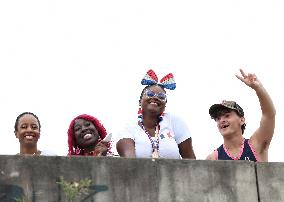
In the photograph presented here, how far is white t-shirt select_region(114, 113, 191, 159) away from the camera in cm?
600

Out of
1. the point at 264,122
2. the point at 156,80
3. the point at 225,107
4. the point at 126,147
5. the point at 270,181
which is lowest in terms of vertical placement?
the point at 270,181

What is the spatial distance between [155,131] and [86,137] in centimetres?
77

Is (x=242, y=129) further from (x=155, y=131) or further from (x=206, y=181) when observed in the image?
(x=206, y=181)

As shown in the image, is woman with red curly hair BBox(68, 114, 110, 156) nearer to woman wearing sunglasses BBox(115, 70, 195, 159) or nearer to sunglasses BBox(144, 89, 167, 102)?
woman wearing sunglasses BBox(115, 70, 195, 159)

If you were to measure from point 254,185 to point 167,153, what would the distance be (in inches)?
38.5

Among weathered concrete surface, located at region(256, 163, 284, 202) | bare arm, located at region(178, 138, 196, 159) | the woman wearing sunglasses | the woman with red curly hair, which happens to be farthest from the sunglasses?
weathered concrete surface, located at region(256, 163, 284, 202)

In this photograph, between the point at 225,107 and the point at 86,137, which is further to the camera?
Answer: the point at 86,137

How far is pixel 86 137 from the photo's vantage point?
21.2 ft

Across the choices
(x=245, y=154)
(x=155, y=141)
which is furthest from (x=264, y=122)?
(x=155, y=141)

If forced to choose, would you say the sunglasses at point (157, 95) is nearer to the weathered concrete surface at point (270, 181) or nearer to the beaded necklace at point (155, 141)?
the beaded necklace at point (155, 141)

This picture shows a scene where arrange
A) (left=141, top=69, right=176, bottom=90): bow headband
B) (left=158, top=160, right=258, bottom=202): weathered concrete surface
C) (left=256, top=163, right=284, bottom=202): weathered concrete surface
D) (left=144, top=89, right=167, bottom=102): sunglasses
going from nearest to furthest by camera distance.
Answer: (left=158, top=160, right=258, bottom=202): weathered concrete surface, (left=256, top=163, right=284, bottom=202): weathered concrete surface, (left=144, top=89, right=167, bottom=102): sunglasses, (left=141, top=69, right=176, bottom=90): bow headband

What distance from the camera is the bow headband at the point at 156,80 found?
6539mm

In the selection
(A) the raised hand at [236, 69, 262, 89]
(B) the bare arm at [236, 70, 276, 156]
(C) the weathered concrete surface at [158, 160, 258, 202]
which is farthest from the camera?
(A) the raised hand at [236, 69, 262, 89]

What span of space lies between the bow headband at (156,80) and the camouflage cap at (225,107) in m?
0.57
